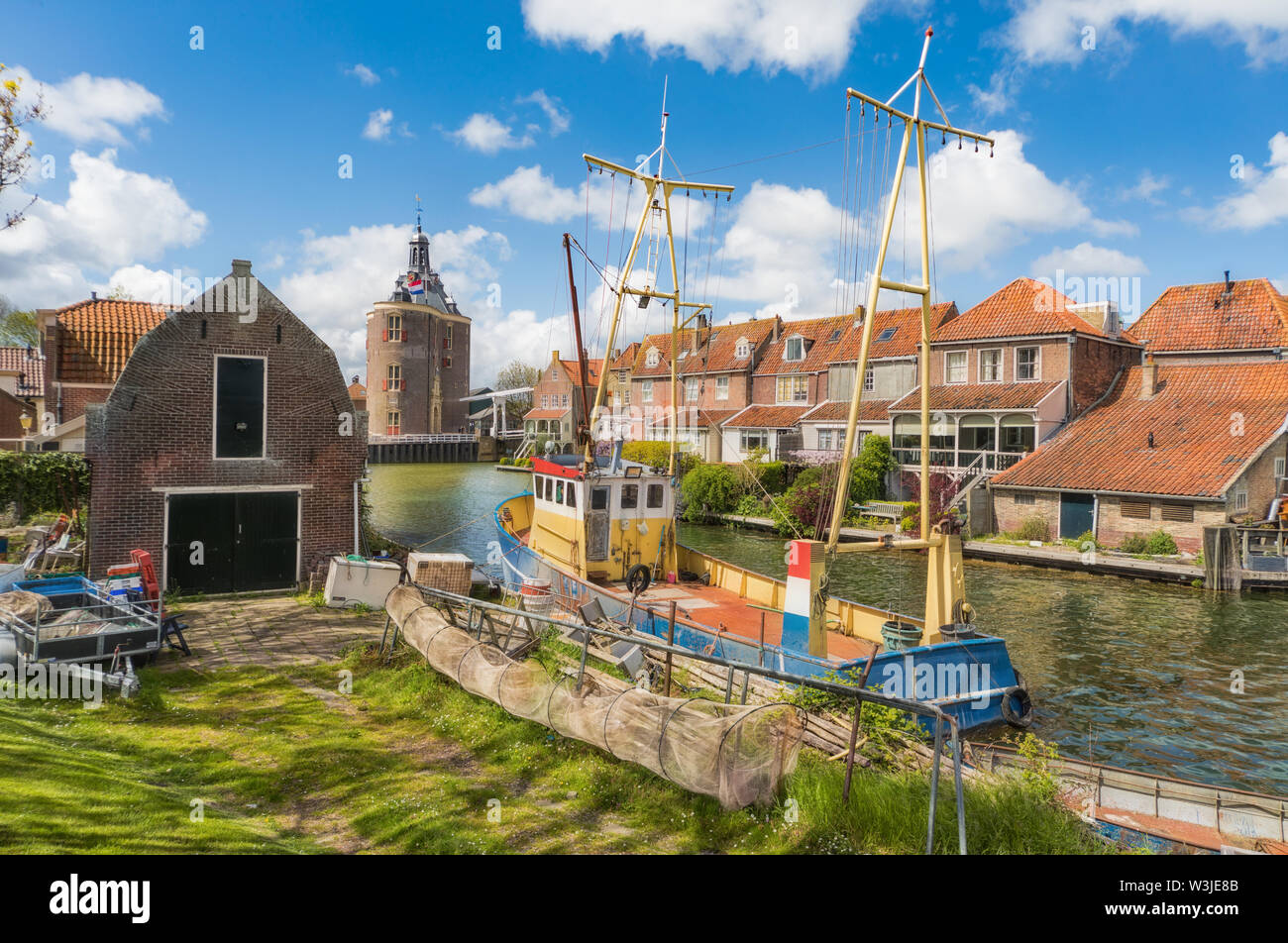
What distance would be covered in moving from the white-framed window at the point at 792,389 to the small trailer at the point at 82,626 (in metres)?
45.0

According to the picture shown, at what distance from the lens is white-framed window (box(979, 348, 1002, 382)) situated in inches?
1668

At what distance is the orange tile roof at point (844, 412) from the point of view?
4719cm

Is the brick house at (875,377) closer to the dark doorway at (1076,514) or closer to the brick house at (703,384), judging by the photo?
the brick house at (703,384)

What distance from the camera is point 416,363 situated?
104 m

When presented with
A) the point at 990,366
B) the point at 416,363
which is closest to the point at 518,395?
the point at 416,363

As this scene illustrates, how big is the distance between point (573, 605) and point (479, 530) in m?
25.0

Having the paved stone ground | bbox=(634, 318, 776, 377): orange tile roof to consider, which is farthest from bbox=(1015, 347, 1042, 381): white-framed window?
the paved stone ground

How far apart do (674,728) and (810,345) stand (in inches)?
1979

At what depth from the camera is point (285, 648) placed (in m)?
14.8
